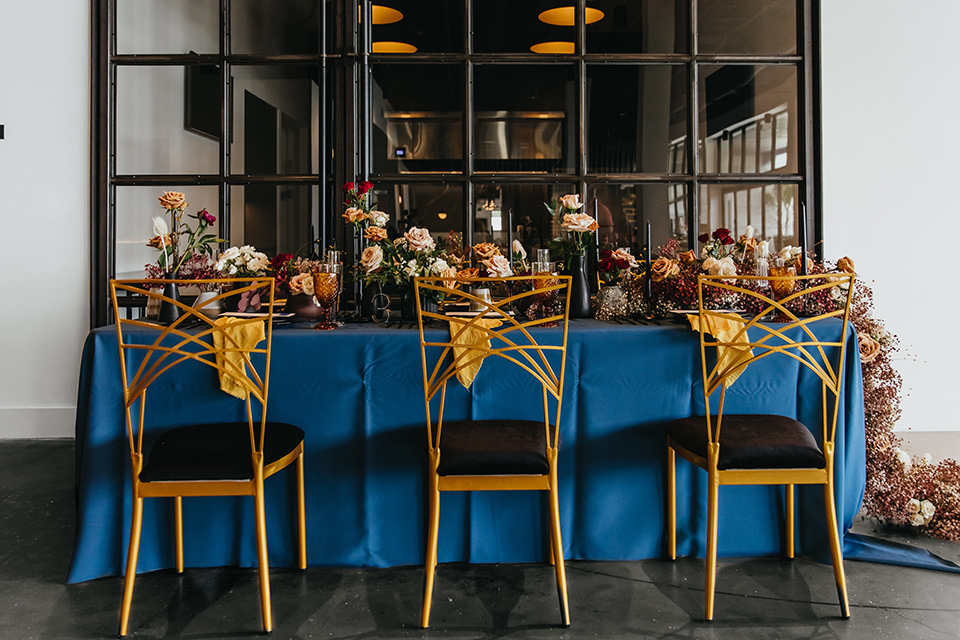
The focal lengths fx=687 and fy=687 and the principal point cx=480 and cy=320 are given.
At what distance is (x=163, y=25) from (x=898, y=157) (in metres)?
4.10

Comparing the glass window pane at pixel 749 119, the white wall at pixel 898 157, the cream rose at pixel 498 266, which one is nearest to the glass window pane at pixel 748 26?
the glass window pane at pixel 749 119

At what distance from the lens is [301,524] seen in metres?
2.28

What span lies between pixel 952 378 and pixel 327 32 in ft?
12.8

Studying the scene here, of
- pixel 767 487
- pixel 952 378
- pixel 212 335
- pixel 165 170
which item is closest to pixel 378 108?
pixel 165 170

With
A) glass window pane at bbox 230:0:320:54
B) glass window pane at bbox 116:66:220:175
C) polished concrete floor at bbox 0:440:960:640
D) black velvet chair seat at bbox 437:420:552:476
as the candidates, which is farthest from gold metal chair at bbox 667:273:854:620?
glass window pane at bbox 116:66:220:175

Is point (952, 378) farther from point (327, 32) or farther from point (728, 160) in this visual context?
point (327, 32)

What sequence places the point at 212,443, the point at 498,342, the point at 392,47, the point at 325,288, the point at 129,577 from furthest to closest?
the point at 392,47 < the point at 325,288 < the point at 498,342 < the point at 212,443 < the point at 129,577

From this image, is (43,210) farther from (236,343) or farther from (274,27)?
(236,343)

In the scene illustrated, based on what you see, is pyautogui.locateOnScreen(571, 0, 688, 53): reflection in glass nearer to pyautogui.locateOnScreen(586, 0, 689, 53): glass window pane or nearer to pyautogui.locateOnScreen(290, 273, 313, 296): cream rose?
pyautogui.locateOnScreen(586, 0, 689, 53): glass window pane

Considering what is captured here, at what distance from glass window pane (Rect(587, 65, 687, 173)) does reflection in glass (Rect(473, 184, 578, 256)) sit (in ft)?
0.88

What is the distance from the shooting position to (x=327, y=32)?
3.49 meters

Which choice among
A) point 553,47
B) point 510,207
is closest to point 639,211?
point 510,207

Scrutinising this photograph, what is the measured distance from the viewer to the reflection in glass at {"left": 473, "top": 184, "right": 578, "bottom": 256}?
11.7 feet

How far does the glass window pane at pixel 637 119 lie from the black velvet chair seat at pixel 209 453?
2252 millimetres
